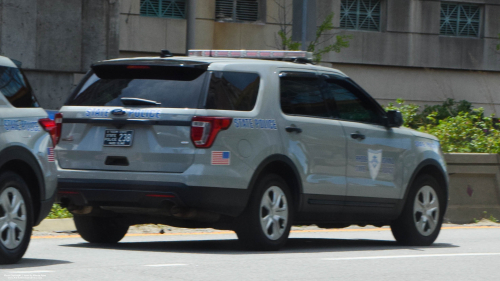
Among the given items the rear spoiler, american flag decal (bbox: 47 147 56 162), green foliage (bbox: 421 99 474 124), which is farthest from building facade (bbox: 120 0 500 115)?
american flag decal (bbox: 47 147 56 162)

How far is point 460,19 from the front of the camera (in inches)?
1160

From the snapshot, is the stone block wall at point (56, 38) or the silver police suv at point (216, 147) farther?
the stone block wall at point (56, 38)

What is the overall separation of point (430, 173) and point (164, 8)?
1529 centimetres

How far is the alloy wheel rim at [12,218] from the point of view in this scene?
7301 mm

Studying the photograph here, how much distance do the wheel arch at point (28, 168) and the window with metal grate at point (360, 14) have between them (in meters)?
20.5

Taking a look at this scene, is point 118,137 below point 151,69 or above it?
below

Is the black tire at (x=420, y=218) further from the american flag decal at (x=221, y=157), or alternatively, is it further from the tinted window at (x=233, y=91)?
the american flag decal at (x=221, y=157)

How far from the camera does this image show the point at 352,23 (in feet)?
91.0

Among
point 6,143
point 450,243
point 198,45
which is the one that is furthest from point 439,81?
point 6,143

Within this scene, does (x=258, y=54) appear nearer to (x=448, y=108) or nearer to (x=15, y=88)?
(x=15, y=88)

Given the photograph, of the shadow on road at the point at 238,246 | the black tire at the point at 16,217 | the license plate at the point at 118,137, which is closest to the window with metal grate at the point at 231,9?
the shadow on road at the point at 238,246

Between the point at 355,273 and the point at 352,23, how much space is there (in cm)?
2066

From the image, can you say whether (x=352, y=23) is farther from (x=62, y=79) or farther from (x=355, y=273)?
(x=355, y=273)

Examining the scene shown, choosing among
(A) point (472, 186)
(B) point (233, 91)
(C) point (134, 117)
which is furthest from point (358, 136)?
(A) point (472, 186)
